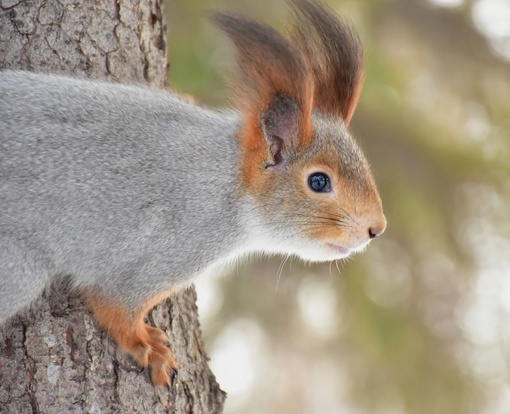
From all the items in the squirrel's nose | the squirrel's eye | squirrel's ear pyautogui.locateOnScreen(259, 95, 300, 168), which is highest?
squirrel's ear pyautogui.locateOnScreen(259, 95, 300, 168)

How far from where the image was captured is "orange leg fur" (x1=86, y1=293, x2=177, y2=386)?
2182mm

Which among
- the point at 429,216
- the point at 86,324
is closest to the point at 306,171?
the point at 86,324

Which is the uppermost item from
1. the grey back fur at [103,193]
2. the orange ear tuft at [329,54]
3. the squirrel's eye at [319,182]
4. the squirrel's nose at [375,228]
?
the orange ear tuft at [329,54]

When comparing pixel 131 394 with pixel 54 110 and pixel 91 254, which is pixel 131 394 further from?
pixel 54 110

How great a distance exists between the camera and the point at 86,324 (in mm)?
2170

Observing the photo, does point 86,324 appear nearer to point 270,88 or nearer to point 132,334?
point 132,334

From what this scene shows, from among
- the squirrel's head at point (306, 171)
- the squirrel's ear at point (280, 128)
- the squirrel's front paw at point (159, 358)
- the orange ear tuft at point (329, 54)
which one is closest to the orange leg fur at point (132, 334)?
the squirrel's front paw at point (159, 358)

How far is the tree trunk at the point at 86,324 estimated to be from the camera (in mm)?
2047

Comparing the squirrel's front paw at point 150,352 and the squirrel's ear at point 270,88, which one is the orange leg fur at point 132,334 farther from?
the squirrel's ear at point 270,88

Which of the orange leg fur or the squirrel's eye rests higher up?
the squirrel's eye

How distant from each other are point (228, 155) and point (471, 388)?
2149 mm

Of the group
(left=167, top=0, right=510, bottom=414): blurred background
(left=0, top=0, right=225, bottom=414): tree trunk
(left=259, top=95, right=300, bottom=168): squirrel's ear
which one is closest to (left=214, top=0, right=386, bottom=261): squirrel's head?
(left=259, top=95, right=300, bottom=168): squirrel's ear

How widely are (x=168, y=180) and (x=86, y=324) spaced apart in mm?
448

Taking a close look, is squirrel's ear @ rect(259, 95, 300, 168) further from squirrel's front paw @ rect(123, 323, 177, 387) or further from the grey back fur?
squirrel's front paw @ rect(123, 323, 177, 387)
